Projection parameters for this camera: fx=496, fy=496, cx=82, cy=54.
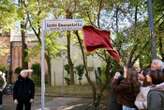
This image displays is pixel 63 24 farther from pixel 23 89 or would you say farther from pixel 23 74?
pixel 23 89

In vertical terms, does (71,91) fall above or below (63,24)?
below

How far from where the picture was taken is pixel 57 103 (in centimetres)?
2241

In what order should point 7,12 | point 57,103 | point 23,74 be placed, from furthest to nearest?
point 7,12 → point 57,103 → point 23,74

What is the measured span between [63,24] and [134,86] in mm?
2757

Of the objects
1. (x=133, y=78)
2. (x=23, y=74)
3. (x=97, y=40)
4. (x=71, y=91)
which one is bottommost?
(x=71, y=91)

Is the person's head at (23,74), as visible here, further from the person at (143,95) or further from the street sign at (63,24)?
the person at (143,95)

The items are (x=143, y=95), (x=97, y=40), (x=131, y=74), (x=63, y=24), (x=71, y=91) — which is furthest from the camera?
(x=71, y=91)

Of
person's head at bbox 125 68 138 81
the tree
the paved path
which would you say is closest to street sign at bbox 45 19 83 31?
person's head at bbox 125 68 138 81

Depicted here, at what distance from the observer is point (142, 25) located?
1839 centimetres

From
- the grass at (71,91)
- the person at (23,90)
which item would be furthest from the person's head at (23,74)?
the grass at (71,91)

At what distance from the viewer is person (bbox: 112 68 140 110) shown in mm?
9852

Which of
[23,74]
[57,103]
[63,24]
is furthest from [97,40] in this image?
[57,103]

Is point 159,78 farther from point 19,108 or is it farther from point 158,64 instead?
point 19,108

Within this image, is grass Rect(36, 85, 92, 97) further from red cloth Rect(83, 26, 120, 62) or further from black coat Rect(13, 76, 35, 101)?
red cloth Rect(83, 26, 120, 62)
